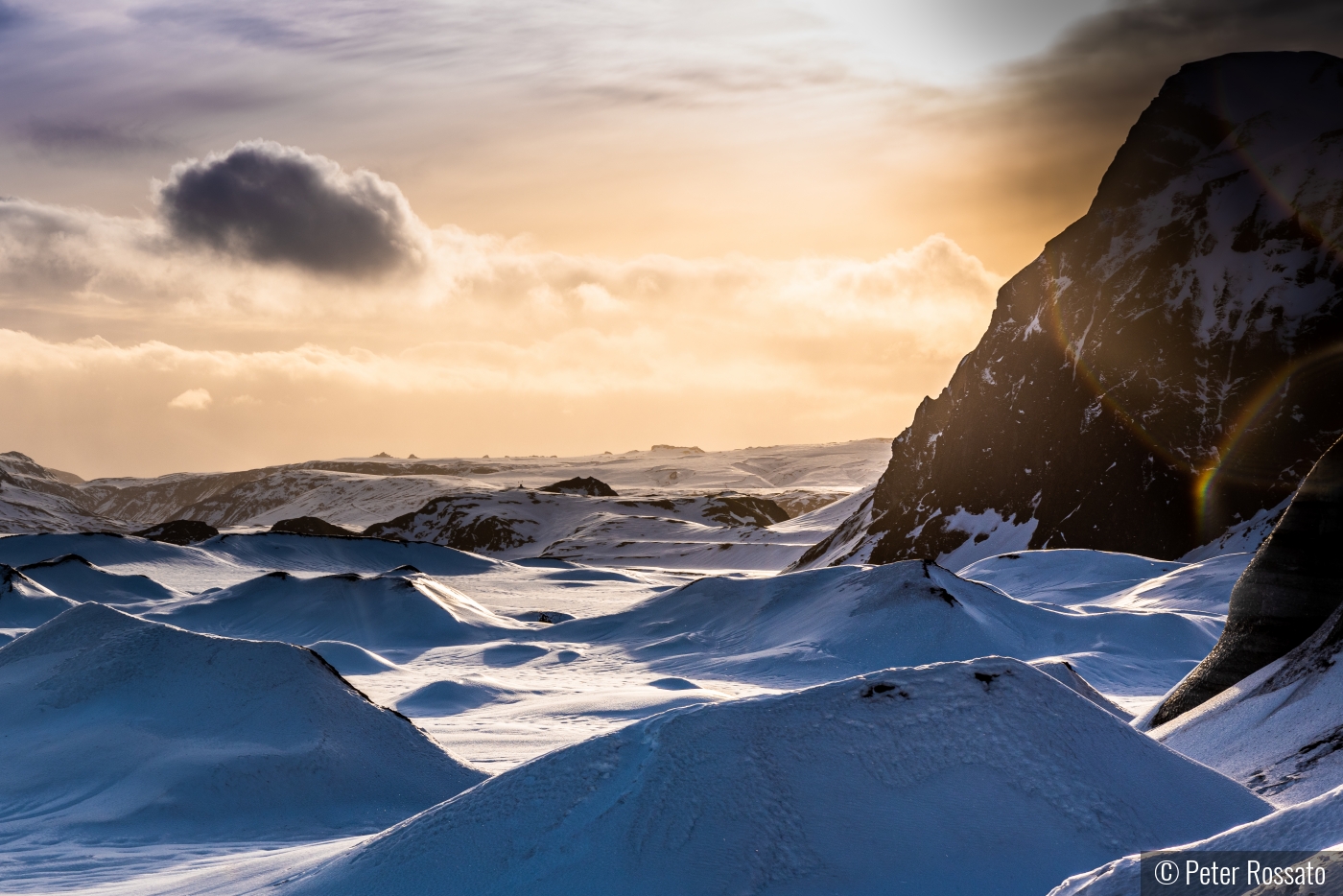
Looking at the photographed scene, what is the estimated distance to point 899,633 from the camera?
29578 millimetres

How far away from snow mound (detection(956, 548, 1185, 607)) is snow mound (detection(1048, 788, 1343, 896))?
34.2 meters

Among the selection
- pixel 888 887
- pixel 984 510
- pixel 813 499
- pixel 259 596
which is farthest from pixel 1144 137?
pixel 813 499

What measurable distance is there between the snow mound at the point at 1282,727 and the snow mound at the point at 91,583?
132 ft

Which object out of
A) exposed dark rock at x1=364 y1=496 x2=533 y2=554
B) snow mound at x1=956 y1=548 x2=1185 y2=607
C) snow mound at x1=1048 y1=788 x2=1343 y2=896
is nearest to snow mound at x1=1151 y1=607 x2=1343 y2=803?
snow mound at x1=1048 y1=788 x2=1343 y2=896

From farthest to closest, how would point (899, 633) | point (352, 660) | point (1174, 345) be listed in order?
point (1174, 345), point (352, 660), point (899, 633)

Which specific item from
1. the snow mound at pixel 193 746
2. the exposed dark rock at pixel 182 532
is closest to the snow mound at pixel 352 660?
the snow mound at pixel 193 746

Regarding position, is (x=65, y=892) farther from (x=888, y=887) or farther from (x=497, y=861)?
(x=888, y=887)

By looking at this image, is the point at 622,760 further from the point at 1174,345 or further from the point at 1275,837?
the point at 1174,345

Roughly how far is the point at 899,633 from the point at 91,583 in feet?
112

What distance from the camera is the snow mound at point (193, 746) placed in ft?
45.0

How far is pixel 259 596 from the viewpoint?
41.2 metres

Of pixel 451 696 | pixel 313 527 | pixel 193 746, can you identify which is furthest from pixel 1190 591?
pixel 313 527

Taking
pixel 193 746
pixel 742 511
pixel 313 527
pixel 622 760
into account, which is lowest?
pixel 742 511

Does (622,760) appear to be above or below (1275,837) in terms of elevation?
below
